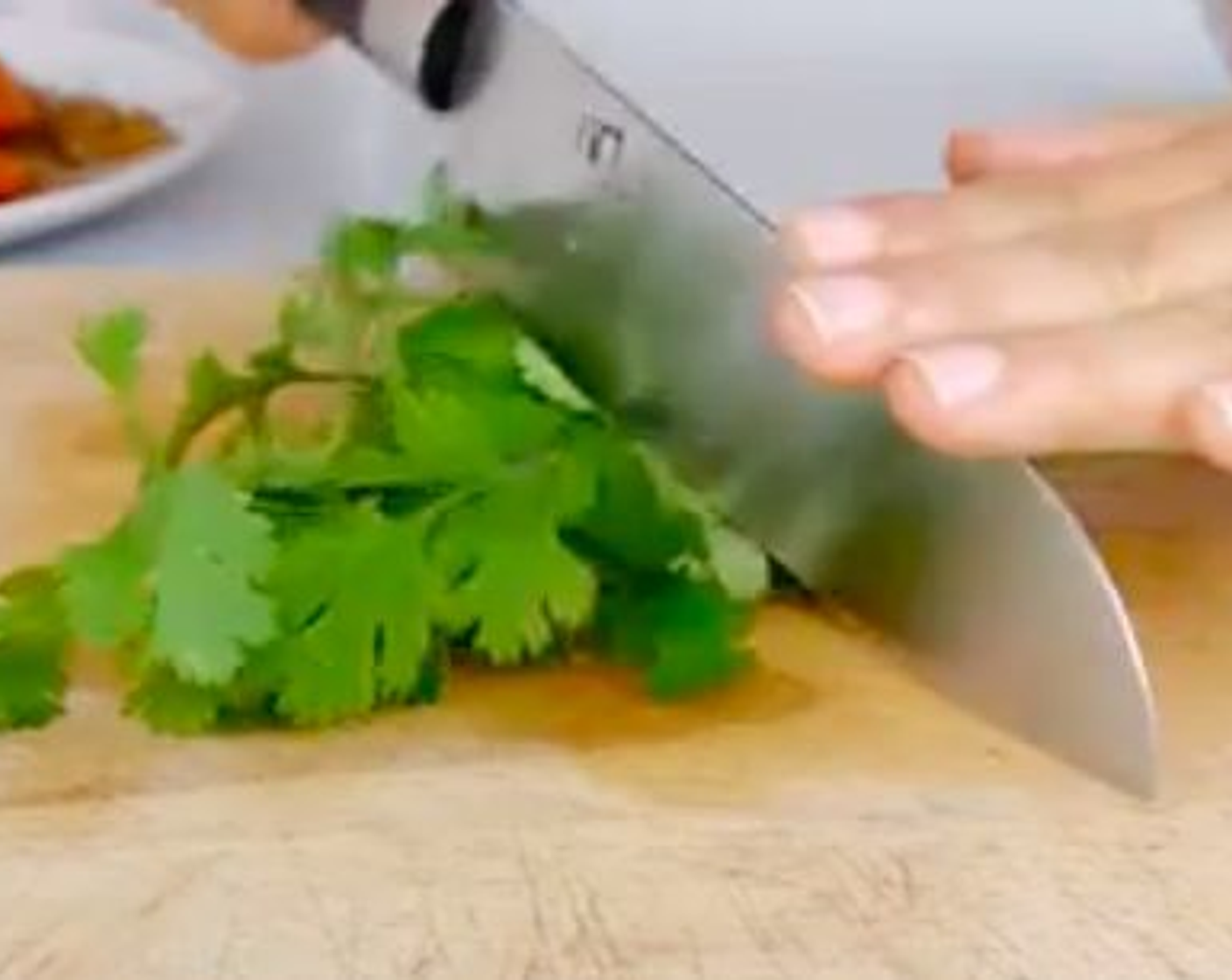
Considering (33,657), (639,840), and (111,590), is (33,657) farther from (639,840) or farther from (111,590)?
(639,840)

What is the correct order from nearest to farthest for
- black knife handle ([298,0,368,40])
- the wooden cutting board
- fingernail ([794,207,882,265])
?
the wooden cutting board, fingernail ([794,207,882,265]), black knife handle ([298,0,368,40])

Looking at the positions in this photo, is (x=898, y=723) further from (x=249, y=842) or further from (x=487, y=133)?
(x=487, y=133)

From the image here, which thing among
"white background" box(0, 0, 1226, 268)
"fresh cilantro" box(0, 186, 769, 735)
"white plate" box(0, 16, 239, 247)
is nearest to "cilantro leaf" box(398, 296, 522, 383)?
"fresh cilantro" box(0, 186, 769, 735)

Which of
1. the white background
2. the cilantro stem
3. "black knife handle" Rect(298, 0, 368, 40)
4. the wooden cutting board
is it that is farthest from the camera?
the white background

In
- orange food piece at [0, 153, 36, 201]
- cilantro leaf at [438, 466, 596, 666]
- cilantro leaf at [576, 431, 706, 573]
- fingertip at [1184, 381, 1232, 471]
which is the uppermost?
orange food piece at [0, 153, 36, 201]

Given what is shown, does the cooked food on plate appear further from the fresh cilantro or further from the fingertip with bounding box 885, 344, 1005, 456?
the fingertip with bounding box 885, 344, 1005, 456

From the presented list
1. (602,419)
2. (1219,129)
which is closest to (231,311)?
(602,419)

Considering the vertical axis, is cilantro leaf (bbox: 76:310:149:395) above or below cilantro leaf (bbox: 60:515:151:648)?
above
